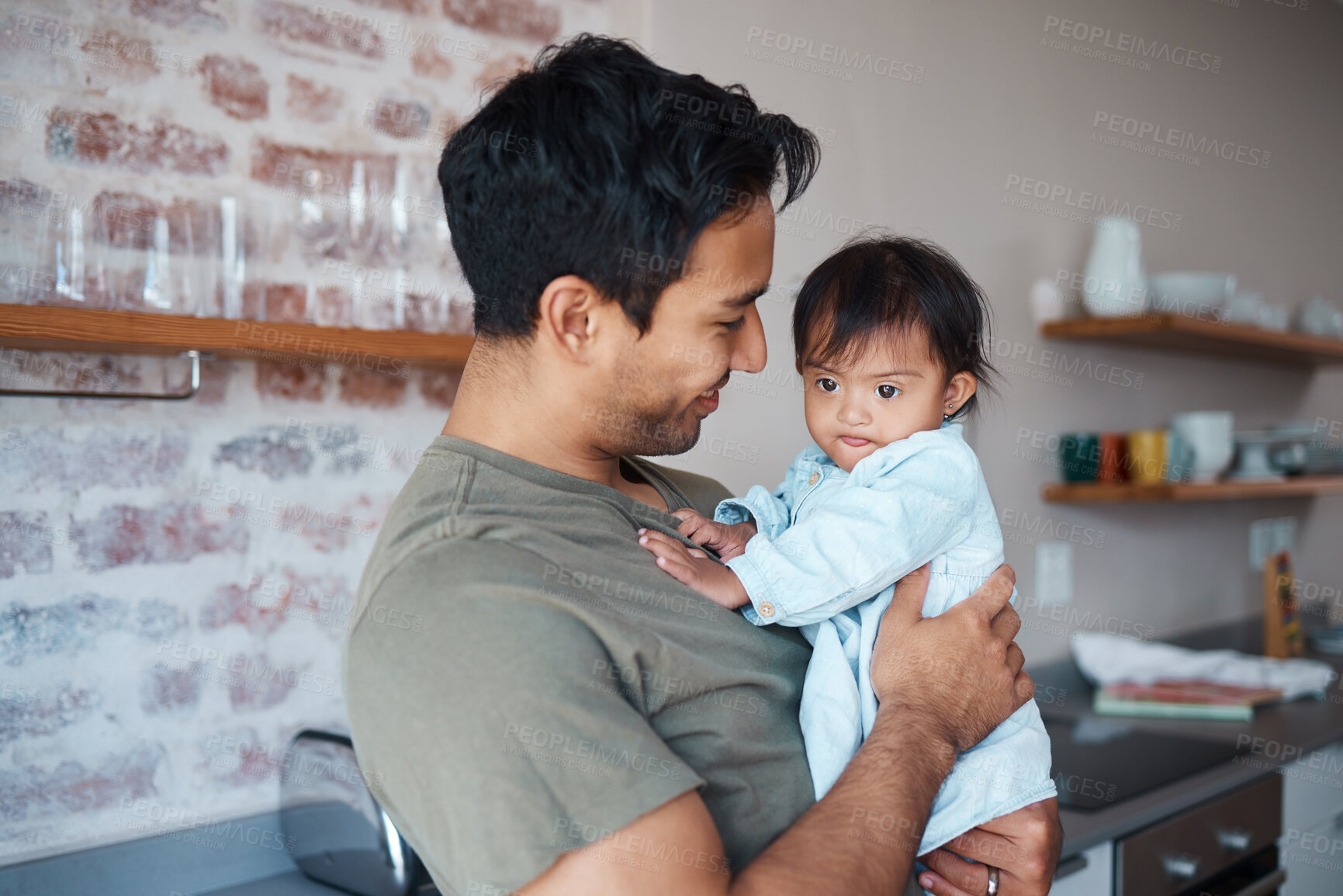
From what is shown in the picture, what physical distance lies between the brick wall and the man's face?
0.72 metres

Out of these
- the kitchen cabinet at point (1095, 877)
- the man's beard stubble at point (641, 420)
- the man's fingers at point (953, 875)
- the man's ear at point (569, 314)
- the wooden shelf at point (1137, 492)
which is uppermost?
the man's ear at point (569, 314)

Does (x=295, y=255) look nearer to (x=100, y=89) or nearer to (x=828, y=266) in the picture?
(x=100, y=89)

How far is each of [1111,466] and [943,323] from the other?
→ 68.0 inches

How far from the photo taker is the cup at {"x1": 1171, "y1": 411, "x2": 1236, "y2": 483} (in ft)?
9.43

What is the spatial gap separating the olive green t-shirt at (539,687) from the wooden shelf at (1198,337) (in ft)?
6.10

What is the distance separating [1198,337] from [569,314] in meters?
2.27

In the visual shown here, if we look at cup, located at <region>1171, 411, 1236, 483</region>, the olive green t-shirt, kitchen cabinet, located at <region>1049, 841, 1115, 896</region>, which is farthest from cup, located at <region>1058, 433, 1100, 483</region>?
the olive green t-shirt

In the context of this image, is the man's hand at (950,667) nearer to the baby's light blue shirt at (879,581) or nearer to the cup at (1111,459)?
the baby's light blue shirt at (879,581)

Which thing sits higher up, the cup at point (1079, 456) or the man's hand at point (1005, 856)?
the cup at point (1079, 456)

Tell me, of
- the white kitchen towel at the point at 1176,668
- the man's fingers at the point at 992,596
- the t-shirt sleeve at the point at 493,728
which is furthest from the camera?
the white kitchen towel at the point at 1176,668

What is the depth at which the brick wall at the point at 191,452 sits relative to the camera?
4.34 feet

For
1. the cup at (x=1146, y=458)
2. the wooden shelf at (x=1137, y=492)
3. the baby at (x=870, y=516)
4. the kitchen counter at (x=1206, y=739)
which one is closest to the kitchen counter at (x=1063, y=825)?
the kitchen counter at (x=1206, y=739)

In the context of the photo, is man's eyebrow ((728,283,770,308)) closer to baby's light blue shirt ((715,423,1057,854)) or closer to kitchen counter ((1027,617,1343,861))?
baby's light blue shirt ((715,423,1057,854))

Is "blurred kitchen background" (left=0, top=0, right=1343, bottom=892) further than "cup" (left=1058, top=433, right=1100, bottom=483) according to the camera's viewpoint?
No
